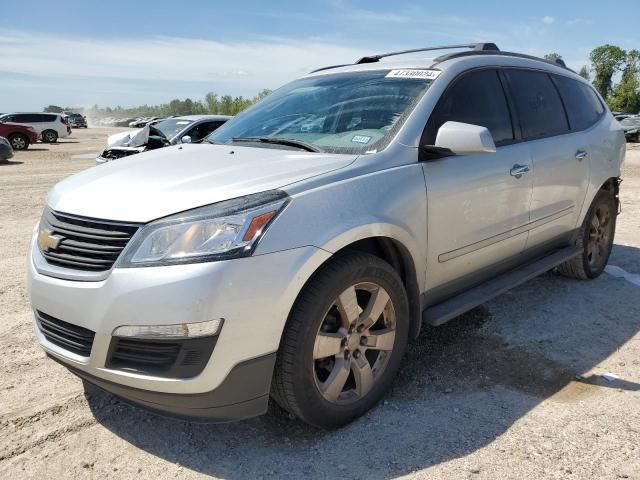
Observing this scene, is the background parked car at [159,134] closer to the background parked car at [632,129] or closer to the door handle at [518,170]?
the door handle at [518,170]

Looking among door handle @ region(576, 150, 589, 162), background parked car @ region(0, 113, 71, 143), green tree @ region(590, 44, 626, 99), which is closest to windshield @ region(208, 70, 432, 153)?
door handle @ region(576, 150, 589, 162)

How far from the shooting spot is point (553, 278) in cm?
518

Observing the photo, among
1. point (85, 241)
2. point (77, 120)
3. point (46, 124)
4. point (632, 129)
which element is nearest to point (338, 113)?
point (85, 241)

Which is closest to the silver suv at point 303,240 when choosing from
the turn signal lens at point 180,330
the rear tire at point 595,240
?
the turn signal lens at point 180,330

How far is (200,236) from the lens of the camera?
7.39 ft

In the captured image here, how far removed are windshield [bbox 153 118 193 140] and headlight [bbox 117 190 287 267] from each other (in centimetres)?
886

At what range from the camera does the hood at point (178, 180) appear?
7.85 feet

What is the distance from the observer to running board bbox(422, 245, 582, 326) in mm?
3197

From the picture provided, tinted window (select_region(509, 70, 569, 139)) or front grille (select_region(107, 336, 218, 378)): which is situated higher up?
tinted window (select_region(509, 70, 569, 139))

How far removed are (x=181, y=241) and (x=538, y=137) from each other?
110 inches

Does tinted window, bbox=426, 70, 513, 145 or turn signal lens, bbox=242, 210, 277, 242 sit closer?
turn signal lens, bbox=242, 210, 277, 242

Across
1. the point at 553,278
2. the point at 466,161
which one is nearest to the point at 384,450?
the point at 466,161

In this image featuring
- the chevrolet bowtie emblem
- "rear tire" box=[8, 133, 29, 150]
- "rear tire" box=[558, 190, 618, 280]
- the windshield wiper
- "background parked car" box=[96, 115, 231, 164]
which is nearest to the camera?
the chevrolet bowtie emblem

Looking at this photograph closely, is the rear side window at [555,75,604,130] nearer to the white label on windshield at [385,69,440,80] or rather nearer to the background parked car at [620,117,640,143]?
the white label on windshield at [385,69,440,80]
